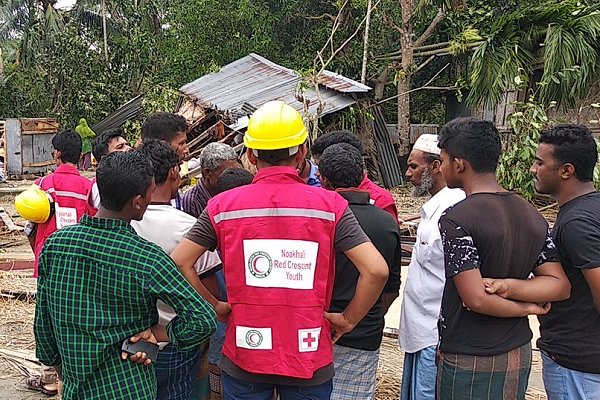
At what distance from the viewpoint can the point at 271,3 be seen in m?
17.0

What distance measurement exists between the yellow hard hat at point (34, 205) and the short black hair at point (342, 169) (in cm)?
222

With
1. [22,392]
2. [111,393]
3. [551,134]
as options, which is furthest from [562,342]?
[22,392]

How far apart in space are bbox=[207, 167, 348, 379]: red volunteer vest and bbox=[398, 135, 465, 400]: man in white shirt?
76 centimetres

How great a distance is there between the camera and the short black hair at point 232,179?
3.32 m

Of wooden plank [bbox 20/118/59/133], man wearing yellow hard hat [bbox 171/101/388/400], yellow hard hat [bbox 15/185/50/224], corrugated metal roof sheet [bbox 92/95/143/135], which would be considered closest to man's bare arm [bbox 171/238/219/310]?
man wearing yellow hard hat [bbox 171/101/388/400]

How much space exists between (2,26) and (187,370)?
1249 inches

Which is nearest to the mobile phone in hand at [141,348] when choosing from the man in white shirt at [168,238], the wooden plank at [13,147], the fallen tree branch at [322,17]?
the man in white shirt at [168,238]

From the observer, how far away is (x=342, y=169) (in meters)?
3.05

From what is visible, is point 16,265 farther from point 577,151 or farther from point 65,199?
point 577,151

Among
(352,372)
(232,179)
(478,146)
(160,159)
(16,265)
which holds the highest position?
(478,146)

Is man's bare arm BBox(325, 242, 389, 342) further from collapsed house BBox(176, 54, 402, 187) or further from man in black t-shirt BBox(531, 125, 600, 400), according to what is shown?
collapsed house BBox(176, 54, 402, 187)

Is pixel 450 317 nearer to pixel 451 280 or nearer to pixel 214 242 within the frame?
pixel 451 280

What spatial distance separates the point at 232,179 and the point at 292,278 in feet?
3.56

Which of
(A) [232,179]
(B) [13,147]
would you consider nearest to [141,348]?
(A) [232,179]
